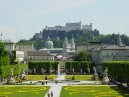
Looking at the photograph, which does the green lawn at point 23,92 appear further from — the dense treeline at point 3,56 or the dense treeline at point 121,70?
the dense treeline at point 3,56

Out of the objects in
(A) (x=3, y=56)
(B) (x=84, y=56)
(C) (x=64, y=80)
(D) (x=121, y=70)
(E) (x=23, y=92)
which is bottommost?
(E) (x=23, y=92)

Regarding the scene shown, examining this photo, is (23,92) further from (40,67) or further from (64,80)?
(40,67)

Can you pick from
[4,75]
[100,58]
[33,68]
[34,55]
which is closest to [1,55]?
[4,75]

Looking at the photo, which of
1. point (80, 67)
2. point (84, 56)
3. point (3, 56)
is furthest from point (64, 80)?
point (84, 56)

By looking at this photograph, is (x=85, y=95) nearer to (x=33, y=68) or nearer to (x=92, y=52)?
(x=33, y=68)

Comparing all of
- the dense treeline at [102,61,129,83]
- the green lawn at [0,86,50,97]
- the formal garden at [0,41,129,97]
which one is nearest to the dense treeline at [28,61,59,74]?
the formal garden at [0,41,129,97]

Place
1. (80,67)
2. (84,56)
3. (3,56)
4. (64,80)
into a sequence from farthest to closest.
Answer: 1. (84,56)
2. (80,67)
3. (3,56)
4. (64,80)

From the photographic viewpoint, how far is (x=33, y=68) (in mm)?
Result: 137500

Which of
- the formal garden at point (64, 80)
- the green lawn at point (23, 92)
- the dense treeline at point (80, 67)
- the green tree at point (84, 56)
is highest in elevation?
the green tree at point (84, 56)

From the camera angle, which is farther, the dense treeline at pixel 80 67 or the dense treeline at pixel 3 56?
the dense treeline at pixel 80 67

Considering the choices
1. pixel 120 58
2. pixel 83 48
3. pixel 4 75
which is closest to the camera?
pixel 4 75

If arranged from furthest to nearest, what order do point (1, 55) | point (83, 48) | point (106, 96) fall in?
point (83, 48)
point (1, 55)
point (106, 96)

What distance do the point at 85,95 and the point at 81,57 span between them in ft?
328

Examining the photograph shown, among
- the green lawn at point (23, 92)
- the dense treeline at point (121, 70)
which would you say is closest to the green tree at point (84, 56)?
the dense treeline at point (121, 70)
